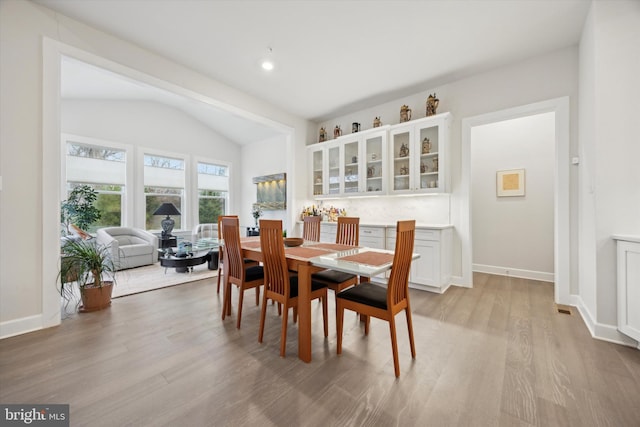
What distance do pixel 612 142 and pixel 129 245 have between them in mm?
6824

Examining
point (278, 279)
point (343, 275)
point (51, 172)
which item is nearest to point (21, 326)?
point (51, 172)

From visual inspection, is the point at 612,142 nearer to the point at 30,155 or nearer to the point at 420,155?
the point at 420,155

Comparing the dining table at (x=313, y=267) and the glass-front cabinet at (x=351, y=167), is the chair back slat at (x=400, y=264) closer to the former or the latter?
the dining table at (x=313, y=267)

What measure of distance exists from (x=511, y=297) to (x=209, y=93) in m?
4.87

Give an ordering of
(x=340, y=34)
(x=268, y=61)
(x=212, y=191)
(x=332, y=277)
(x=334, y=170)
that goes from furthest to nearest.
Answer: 1. (x=212, y=191)
2. (x=334, y=170)
3. (x=268, y=61)
4. (x=340, y=34)
5. (x=332, y=277)

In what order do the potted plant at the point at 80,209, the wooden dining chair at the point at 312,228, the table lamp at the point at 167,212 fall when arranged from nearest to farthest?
1. the wooden dining chair at the point at 312,228
2. the potted plant at the point at 80,209
3. the table lamp at the point at 167,212

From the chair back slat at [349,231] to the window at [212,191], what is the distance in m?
5.07

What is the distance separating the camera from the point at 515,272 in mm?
4172

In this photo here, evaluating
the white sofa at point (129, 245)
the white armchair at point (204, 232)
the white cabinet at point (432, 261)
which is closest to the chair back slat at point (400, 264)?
the white cabinet at point (432, 261)

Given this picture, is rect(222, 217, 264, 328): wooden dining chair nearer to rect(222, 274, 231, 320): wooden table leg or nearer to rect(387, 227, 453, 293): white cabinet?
rect(222, 274, 231, 320): wooden table leg

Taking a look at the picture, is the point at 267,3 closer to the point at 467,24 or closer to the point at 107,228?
the point at 467,24

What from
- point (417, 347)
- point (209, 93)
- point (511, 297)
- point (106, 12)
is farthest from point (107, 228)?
point (511, 297)

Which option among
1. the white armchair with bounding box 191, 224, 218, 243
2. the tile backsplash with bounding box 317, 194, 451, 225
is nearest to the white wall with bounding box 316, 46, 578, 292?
the tile backsplash with bounding box 317, 194, 451, 225

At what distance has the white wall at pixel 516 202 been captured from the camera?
13.0 ft
